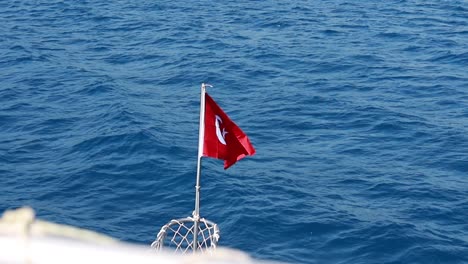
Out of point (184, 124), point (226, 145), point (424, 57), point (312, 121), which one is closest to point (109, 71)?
point (184, 124)

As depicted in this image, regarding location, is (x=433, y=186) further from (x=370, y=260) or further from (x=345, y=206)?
(x=370, y=260)

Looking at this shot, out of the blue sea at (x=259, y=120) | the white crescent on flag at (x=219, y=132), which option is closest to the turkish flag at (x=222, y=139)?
the white crescent on flag at (x=219, y=132)

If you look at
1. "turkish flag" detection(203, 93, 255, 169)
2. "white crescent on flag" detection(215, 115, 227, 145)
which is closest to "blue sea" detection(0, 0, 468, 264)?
"turkish flag" detection(203, 93, 255, 169)

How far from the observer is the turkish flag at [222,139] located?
406 inches

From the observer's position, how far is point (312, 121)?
27.6m

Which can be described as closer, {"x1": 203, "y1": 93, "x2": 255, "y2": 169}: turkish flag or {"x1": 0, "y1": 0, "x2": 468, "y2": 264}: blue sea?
{"x1": 203, "y1": 93, "x2": 255, "y2": 169}: turkish flag

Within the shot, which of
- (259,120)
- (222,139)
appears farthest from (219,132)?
(259,120)

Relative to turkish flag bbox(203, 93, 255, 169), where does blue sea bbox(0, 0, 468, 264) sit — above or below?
below

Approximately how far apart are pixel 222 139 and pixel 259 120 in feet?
56.1

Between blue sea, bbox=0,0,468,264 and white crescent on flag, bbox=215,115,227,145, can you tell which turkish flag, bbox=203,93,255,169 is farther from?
blue sea, bbox=0,0,468,264

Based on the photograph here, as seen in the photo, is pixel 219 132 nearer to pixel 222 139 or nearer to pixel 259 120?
pixel 222 139

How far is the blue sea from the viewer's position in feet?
65.7

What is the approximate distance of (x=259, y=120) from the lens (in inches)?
1088

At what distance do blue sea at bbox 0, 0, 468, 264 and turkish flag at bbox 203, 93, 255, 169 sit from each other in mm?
7951
